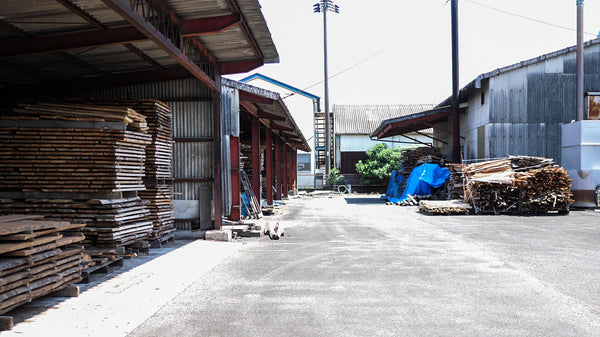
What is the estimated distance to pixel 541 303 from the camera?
5.34 metres

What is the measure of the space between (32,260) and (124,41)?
4038 mm

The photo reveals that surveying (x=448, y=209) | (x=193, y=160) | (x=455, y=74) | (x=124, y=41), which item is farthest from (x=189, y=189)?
(x=455, y=74)

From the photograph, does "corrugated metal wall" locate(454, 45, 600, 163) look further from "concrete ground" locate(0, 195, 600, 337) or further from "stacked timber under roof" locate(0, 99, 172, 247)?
"stacked timber under roof" locate(0, 99, 172, 247)

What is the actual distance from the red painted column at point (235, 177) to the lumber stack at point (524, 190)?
8.66 m

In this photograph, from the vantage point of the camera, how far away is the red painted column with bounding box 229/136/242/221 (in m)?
12.2

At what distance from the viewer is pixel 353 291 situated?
5.99 meters

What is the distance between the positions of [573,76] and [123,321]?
20619 millimetres

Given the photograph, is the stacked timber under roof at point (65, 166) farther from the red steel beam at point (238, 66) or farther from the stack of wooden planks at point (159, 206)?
the red steel beam at point (238, 66)

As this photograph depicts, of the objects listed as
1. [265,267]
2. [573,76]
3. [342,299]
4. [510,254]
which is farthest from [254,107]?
[573,76]

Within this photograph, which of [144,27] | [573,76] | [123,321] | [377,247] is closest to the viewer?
[123,321]

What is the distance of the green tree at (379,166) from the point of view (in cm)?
3291

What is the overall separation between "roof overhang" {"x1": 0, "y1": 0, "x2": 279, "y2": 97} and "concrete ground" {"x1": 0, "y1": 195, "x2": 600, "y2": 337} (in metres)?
3.72

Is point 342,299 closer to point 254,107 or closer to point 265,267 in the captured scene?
point 265,267

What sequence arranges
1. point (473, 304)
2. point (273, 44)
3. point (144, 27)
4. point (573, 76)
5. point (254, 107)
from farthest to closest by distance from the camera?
1. point (573, 76)
2. point (254, 107)
3. point (273, 44)
4. point (144, 27)
5. point (473, 304)
